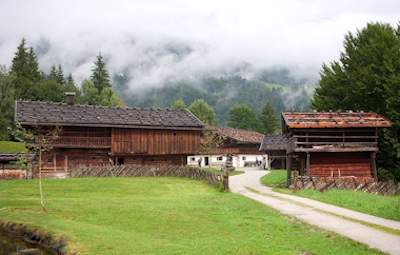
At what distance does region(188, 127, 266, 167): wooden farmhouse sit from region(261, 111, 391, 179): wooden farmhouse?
4841cm

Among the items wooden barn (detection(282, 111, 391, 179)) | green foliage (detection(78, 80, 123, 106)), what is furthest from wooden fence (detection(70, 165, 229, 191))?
green foliage (detection(78, 80, 123, 106))

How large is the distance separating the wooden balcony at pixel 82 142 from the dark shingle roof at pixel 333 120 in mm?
22746

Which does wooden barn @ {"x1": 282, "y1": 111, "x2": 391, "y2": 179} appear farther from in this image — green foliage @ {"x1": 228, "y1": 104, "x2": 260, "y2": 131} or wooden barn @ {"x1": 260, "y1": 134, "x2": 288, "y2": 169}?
green foliage @ {"x1": 228, "y1": 104, "x2": 260, "y2": 131}

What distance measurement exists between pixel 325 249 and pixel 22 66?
Answer: 96051 millimetres

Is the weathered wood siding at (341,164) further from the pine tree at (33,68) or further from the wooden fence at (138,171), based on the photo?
the pine tree at (33,68)

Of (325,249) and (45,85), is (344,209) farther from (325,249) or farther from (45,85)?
(45,85)

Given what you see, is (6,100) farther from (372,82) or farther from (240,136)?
(372,82)

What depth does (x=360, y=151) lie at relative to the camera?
40.5m

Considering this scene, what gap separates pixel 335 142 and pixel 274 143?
41.2 m

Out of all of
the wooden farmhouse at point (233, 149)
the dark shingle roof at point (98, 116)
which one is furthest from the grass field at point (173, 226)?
the wooden farmhouse at point (233, 149)

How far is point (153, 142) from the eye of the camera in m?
58.4

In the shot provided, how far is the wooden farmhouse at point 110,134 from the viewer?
53.4 meters

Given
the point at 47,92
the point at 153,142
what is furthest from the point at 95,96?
the point at 153,142

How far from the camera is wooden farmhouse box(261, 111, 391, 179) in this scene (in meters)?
40.2
